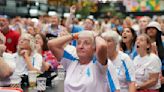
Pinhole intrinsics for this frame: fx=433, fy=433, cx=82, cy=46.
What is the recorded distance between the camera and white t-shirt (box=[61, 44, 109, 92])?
3.32m

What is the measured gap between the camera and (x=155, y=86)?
491 centimetres

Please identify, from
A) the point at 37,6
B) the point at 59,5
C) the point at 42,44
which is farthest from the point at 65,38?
the point at 59,5

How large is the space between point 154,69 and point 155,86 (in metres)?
0.21

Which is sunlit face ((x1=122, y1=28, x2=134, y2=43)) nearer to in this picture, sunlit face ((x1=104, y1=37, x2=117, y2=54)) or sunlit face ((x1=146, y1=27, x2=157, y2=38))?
sunlit face ((x1=146, y1=27, x2=157, y2=38))

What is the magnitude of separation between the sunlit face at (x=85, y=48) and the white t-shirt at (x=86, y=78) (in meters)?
0.10

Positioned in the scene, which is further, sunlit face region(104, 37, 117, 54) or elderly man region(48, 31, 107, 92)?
sunlit face region(104, 37, 117, 54)

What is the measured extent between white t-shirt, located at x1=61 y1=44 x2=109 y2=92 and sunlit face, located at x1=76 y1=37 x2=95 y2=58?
0.32ft

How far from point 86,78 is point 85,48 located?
0.76ft

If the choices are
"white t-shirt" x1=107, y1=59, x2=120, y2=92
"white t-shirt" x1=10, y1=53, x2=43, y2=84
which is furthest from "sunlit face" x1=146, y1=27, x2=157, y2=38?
"white t-shirt" x1=107, y1=59, x2=120, y2=92

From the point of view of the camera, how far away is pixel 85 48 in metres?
3.36

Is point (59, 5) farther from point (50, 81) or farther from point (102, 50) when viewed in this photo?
point (102, 50)

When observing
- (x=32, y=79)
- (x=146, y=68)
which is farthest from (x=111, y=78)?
(x=32, y=79)

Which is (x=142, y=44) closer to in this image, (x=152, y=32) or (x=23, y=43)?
(x=152, y=32)

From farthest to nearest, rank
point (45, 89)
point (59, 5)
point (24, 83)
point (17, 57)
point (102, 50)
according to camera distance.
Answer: point (59, 5) → point (17, 57) → point (24, 83) → point (45, 89) → point (102, 50)
